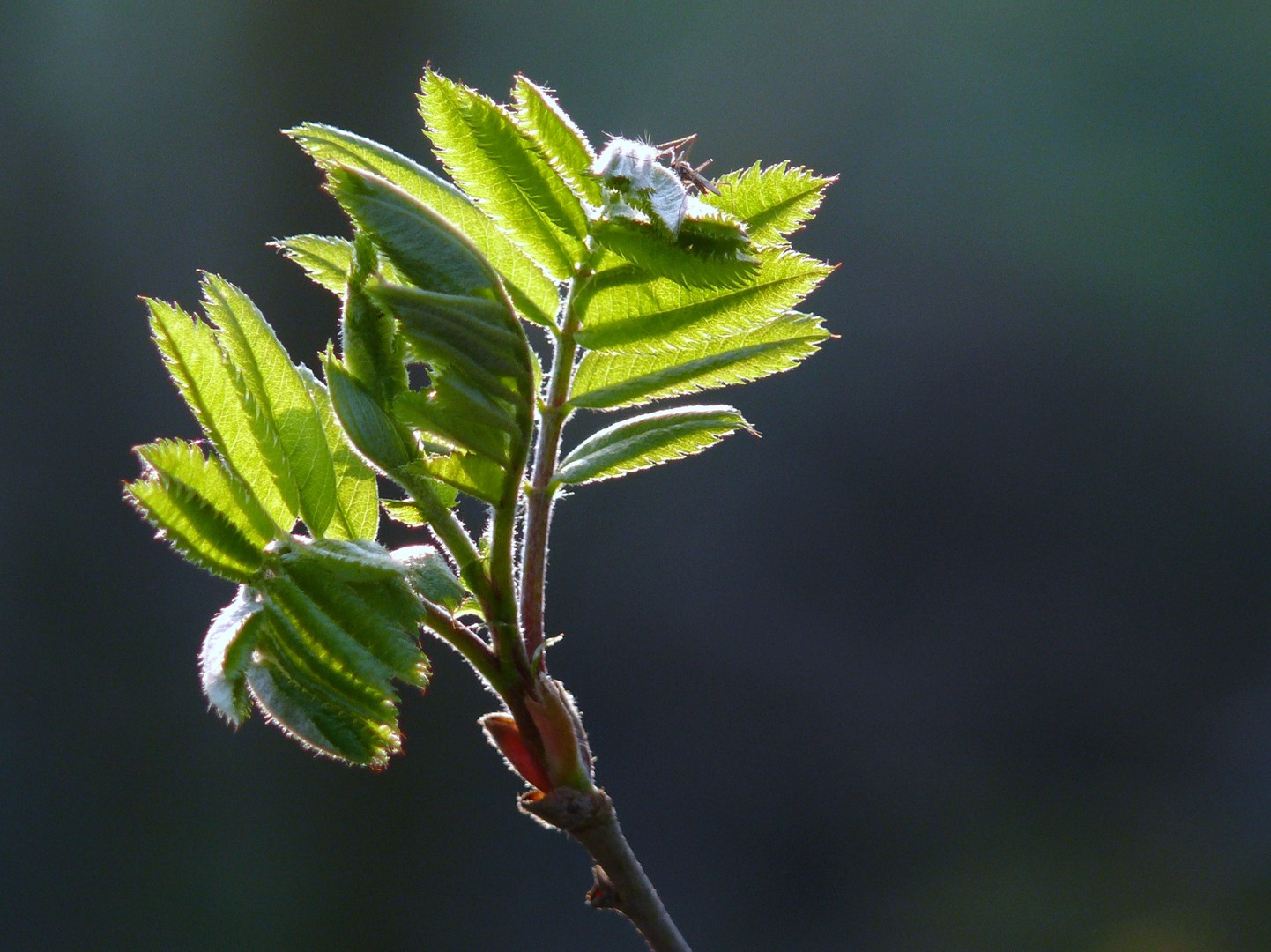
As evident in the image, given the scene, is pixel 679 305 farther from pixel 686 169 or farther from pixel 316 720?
pixel 316 720

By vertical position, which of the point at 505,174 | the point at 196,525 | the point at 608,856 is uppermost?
the point at 505,174

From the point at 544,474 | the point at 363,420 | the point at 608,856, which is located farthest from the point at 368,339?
the point at 608,856

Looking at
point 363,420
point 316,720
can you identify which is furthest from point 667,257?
point 316,720

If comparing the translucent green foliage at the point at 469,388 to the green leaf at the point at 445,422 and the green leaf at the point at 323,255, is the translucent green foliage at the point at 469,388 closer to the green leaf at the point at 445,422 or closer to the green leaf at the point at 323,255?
the green leaf at the point at 445,422

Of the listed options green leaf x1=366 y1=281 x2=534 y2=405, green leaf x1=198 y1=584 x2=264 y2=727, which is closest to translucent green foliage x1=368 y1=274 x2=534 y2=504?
green leaf x1=366 y1=281 x2=534 y2=405

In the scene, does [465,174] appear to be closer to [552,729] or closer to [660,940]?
[552,729]

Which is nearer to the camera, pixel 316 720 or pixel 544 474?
pixel 316 720

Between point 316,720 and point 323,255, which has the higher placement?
point 323,255
